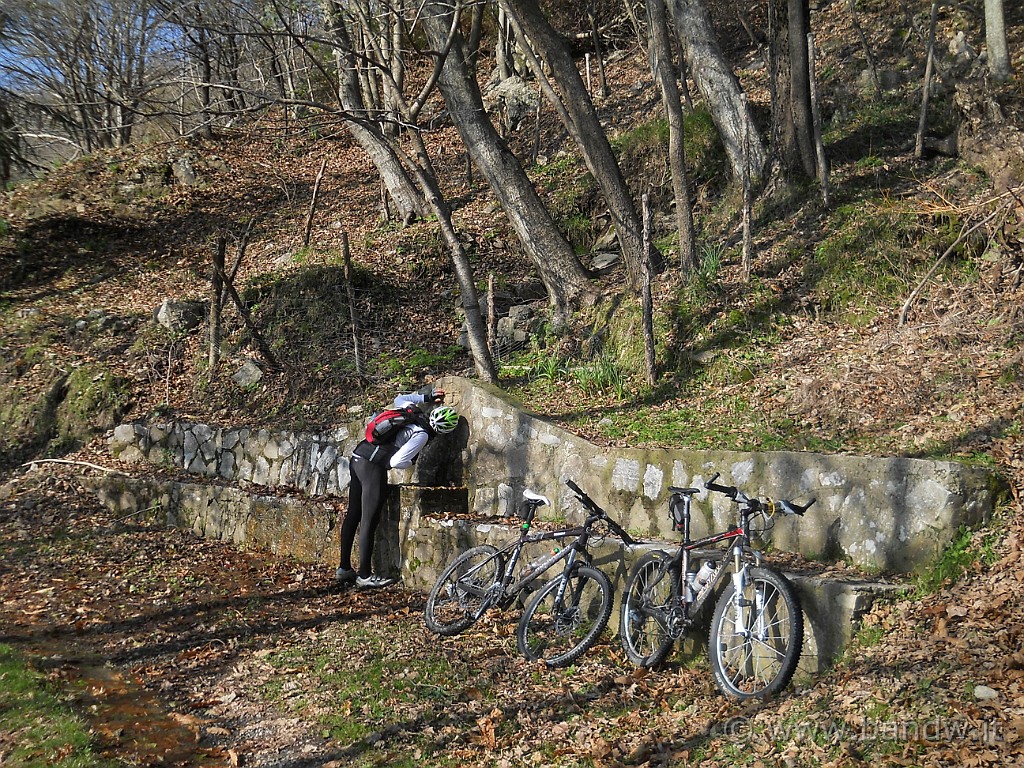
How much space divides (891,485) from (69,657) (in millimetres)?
6835

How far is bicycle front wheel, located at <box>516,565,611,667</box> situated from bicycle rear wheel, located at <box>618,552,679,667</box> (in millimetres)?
194

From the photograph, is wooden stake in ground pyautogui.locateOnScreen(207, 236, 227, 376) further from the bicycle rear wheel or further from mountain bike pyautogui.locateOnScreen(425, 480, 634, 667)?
the bicycle rear wheel

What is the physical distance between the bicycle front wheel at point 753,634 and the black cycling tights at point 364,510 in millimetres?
3948

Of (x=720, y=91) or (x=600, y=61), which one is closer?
(x=720, y=91)

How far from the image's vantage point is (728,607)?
5.41 meters

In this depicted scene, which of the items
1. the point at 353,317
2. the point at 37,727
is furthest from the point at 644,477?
the point at 353,317

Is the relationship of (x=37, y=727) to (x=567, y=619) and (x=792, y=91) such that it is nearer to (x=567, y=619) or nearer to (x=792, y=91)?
(x=567, y=619)

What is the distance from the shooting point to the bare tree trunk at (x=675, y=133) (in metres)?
9.76

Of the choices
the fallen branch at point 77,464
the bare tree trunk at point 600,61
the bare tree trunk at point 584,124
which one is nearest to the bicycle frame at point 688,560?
the bare tree trunk at point 584,124

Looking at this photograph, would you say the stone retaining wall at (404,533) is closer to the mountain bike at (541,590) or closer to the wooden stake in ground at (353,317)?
the mountain bike at (541,590)

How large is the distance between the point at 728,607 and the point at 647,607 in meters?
0.76

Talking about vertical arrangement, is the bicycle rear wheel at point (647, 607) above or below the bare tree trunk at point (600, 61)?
below

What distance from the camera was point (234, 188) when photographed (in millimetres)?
19688

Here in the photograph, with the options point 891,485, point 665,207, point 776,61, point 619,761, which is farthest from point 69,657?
point 776,61
